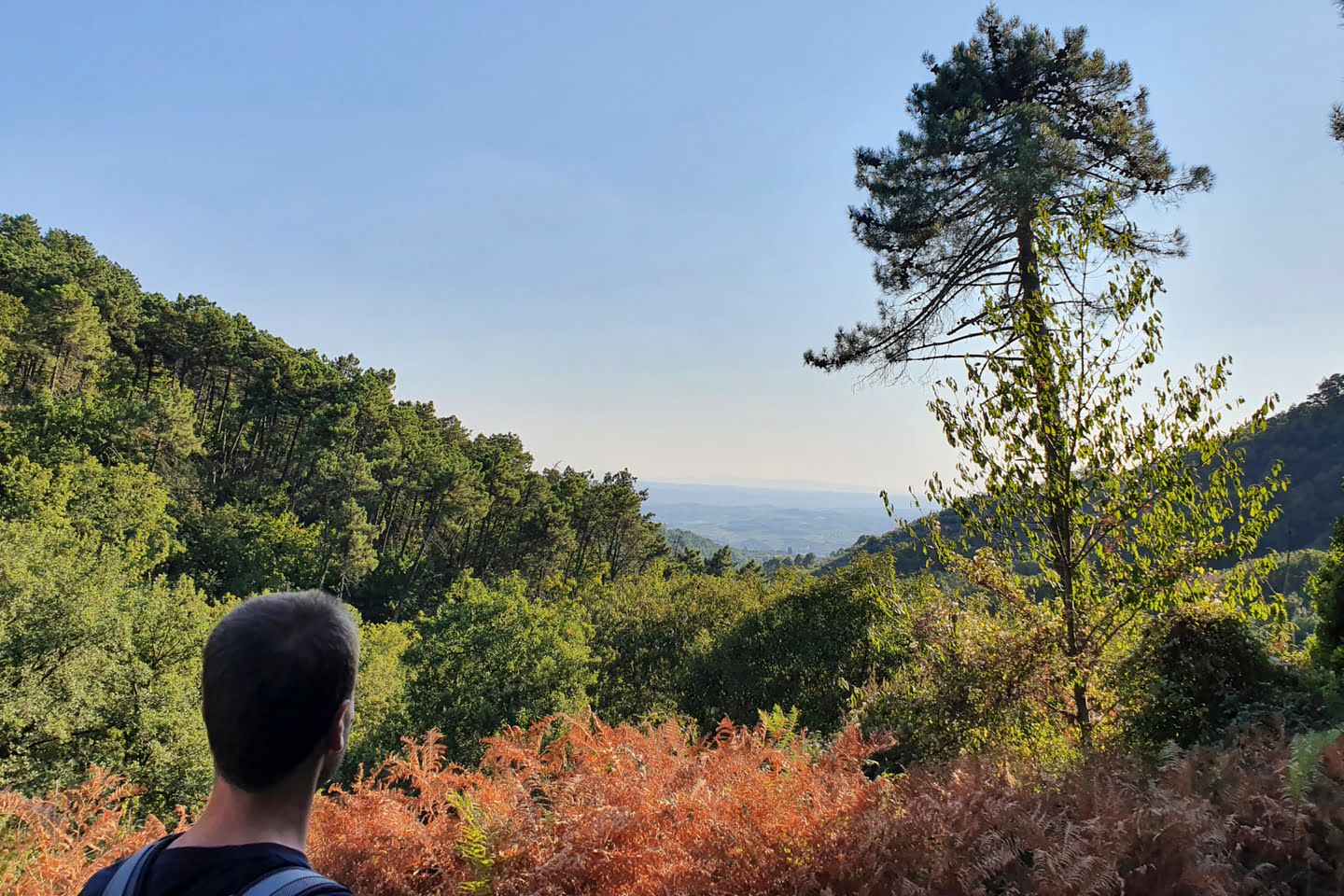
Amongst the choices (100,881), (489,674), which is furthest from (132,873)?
(489,674)

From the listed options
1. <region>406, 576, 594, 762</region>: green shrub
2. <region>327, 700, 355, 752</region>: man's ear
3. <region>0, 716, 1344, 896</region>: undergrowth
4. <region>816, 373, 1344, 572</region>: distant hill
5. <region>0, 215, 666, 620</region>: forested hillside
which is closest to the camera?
<region>327, 700, 355, 752</region>: man's ear

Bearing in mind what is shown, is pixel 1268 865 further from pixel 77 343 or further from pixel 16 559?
pixel 77 343

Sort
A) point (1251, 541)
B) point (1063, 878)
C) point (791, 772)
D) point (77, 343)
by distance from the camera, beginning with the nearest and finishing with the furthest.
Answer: point (1063, 878) → point (791, 772) → point (1251, 541) → point (77, 343)

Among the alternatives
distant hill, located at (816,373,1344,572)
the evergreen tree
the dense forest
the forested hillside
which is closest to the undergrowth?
the dense forest

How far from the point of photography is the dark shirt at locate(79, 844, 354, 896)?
1.16 meters

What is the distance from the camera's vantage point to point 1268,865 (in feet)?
8.13

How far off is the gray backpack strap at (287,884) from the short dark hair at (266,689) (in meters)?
0.19

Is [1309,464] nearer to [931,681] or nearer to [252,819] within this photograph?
[931,681]

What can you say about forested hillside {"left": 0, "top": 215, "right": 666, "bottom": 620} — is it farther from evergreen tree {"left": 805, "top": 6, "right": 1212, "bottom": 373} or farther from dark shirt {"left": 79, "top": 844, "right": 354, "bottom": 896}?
dark shirt {"left": 79, "top": 844, "right": 354, "bottom": 896}

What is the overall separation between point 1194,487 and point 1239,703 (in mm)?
1748

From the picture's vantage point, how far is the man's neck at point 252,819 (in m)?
1.24

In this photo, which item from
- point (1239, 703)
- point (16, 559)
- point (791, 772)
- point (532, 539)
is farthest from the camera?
point (532, 539)

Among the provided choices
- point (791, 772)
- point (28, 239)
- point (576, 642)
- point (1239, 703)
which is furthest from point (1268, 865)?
point (28, 239)

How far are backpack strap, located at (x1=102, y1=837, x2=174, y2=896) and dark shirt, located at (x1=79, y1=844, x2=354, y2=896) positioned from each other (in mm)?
14
